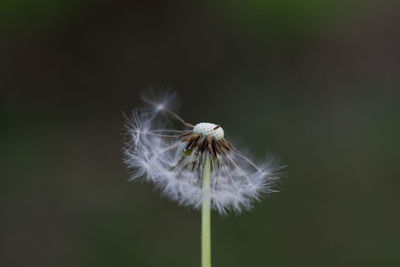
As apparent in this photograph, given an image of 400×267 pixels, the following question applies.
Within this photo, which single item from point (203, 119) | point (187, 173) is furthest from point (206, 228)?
point (203, 119)

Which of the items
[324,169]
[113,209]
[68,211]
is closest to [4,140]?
[68,211]

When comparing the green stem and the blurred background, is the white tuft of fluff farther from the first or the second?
the blurred background

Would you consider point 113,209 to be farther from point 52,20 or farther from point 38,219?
point 52,20

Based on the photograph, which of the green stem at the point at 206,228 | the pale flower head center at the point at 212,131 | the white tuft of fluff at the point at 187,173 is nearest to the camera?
the green stem at the point at 206,228

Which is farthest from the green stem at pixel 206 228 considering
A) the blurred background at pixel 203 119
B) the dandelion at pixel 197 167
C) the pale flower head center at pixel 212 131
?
the blurred background at pixel 203 119

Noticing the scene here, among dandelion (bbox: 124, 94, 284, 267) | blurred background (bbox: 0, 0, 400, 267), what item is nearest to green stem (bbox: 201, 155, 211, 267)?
dandelion (bbox: 124, 94, 284, 267)

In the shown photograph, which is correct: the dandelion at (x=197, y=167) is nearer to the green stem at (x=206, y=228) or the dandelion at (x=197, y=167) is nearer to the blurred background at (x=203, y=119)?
the green stem at (x=206, y=228)
